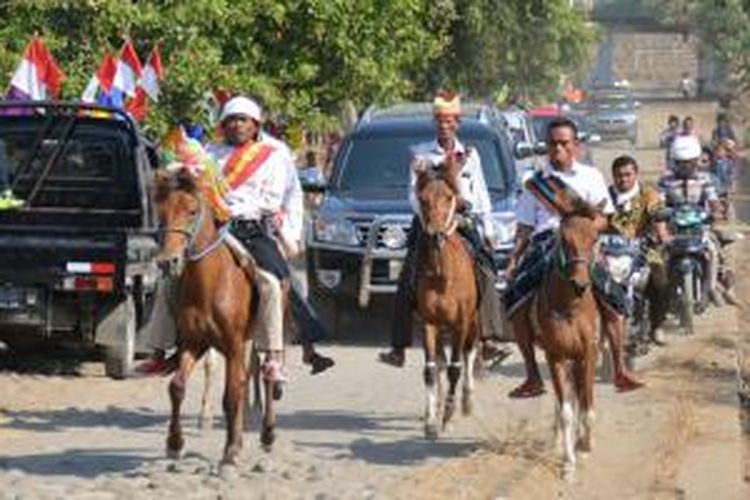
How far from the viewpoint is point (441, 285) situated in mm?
12711

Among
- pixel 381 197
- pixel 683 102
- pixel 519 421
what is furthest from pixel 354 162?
pixel 683 102

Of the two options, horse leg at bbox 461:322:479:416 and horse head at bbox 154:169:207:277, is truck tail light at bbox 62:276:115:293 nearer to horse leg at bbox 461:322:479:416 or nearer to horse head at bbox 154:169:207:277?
horse leg at bbox 461:322:479:416

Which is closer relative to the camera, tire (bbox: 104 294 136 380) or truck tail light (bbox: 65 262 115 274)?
truck tail light (bbox: 65 262 115 274)

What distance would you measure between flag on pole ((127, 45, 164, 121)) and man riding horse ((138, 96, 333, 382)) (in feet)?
22.0

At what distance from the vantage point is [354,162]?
19516mm

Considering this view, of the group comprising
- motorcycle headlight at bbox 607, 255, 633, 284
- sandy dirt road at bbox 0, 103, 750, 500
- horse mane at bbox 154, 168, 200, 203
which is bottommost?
sandy dirt road at bbox 0, 103, 750, 500

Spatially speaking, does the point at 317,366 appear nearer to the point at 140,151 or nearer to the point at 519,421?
the point at 519,421

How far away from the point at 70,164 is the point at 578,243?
6.51 meters

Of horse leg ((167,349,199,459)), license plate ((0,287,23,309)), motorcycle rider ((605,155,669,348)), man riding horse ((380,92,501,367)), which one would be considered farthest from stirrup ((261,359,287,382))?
motorcycle rider ((605,155,669,348))

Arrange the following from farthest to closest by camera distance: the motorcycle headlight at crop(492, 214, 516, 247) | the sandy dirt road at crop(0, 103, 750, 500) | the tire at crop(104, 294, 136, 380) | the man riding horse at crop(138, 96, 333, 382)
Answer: the motorcycle headlight at crop(492, 214, 516, 247), the tire at crop(104, 294, 136, 380), the man riding horse at crop(138, 96, 333, 382), the sandy dirt road at crop(0, 103, 750, 500)

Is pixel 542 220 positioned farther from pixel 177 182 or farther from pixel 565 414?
pixel 177 182

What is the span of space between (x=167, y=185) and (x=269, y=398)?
173cm

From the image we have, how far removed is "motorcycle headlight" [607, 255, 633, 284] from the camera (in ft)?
49.6

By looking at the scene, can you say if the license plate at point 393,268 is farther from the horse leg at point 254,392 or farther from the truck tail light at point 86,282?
the horse leg at point 254,392
